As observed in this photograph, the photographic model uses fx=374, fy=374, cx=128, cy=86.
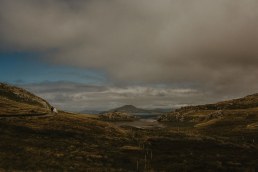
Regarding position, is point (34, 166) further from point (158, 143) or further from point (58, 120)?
point (58, 120)

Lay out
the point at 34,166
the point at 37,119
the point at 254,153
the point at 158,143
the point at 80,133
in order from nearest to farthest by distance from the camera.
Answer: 1. the point at 34,166
2. the point at 254,153
3. the point at 158,143
4. the point at 80,133
5. the point at 37,119

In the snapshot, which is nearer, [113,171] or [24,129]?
[113,171]

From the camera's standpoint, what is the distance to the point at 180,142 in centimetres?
11381

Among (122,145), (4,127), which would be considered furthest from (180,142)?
(4,127)

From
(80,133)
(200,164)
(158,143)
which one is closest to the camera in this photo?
(200,164)

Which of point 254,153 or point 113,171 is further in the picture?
point 254,153

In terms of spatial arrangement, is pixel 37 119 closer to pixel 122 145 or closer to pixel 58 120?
pixel 58 120

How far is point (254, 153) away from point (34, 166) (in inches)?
2322

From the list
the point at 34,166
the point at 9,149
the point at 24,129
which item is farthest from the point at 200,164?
the point at 24,129

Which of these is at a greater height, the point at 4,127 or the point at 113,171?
the point at 4,127

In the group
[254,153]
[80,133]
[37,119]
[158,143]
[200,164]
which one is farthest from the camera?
[37,119]

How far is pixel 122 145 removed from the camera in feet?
344

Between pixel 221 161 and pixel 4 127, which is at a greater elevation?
pixel 4 127

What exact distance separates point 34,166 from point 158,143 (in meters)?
48.2
